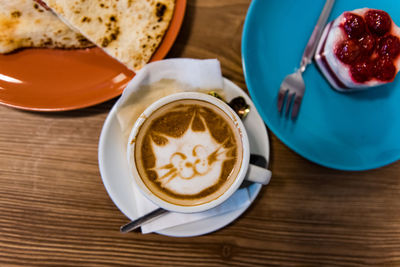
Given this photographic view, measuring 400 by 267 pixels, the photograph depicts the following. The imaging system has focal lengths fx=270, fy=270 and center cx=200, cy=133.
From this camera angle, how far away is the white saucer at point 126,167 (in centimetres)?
92

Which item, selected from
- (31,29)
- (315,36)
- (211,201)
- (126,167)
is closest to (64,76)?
(31,29)

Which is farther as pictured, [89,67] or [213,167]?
[89,67]

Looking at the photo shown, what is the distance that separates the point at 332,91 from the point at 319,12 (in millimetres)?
299

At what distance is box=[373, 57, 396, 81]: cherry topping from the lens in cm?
90

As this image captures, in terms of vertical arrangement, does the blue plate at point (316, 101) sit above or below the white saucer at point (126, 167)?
above

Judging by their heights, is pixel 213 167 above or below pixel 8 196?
above

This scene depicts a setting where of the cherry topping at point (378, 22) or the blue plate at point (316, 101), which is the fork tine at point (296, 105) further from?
the cherry topping at point (378, 22)

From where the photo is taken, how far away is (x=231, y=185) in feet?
2.74

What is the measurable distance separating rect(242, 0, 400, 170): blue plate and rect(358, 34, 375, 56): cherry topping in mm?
169

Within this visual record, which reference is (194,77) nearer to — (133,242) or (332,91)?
(332,91)

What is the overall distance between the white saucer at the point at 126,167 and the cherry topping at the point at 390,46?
47cm

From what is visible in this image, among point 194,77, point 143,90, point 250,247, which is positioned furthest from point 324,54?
point 250,247

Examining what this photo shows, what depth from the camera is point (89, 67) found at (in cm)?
101

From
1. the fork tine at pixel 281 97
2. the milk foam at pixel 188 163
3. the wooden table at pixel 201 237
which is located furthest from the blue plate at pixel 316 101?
the milk foam at pixel 188 163
